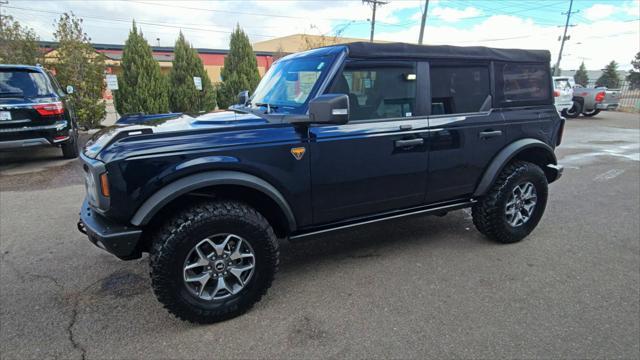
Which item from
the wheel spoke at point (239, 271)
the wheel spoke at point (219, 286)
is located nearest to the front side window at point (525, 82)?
the wheel spoke at point (239, 271)

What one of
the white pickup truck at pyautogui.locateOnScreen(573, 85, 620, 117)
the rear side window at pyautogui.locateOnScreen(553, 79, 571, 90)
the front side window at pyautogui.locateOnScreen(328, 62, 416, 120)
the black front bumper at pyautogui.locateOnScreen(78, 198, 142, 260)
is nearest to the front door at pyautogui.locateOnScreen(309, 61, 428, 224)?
the front side window at pyautogui.locateOnScreen(328, 62, 416, 120)

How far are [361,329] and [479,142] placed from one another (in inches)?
81.8

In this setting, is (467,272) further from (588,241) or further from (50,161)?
(50,161)

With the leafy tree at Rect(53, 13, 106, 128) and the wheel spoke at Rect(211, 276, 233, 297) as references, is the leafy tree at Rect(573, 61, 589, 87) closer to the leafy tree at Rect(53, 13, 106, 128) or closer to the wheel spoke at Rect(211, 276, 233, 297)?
the leafy tree at Rect(53, 13, 106, 128)

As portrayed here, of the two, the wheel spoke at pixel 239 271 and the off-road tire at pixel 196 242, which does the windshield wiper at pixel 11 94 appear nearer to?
the off-road tire at pixel 196 242

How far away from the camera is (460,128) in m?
3.51

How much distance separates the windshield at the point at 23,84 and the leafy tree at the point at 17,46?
740 cm

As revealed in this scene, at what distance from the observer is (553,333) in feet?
8.53

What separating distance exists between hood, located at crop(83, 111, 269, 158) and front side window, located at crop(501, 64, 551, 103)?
8.06 ft

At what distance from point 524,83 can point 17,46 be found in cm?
1530

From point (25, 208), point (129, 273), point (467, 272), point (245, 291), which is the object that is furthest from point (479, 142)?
point (25, 208)

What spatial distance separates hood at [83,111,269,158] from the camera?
98.9 inches

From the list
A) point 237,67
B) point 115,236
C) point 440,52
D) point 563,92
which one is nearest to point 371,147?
point 440,52

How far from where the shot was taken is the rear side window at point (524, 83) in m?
3.77
